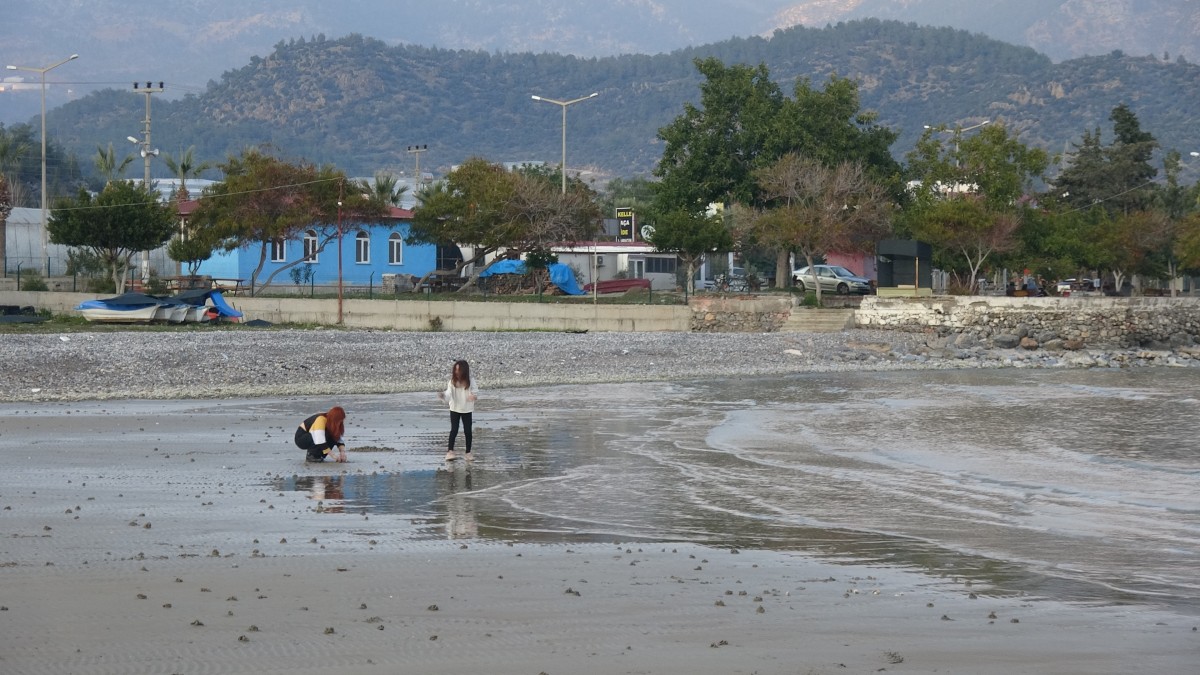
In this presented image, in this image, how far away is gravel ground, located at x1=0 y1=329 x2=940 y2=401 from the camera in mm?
28141

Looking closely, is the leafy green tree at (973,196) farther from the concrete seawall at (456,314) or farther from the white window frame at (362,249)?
the white window frame at (362,249)

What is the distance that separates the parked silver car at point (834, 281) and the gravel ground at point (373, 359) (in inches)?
491

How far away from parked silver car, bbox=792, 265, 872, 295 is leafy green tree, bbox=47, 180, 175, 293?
85.7 ft

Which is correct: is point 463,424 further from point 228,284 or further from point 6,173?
point 6,173

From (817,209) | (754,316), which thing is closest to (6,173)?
(817,209)

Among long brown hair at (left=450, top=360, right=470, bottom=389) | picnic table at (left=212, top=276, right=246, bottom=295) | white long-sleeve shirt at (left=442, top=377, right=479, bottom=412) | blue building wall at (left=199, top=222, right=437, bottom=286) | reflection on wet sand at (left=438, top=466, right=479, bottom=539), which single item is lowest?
reflection on wet sand at (left=438, top=466, right=479, bottom=539)

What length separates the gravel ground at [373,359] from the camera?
28141mm

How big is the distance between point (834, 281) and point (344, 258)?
22.1m

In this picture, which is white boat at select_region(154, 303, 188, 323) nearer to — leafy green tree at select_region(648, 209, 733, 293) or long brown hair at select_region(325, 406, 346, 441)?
leafy green tree at select_region(648, 209, 733, 293)

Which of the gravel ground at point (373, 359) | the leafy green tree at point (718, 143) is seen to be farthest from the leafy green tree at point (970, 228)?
the leafy green tree at point (718, 143)

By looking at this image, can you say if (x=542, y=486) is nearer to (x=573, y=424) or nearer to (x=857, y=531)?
(x=857, y=531)

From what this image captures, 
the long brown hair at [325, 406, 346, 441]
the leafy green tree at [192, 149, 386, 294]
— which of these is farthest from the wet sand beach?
the leafy green tree at [192, 149, 386, 294]

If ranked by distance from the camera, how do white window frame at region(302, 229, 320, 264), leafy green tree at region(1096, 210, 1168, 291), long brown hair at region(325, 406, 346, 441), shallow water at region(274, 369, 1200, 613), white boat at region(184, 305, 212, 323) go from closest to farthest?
shallow water at region(274, 369, 1200, 613), long brown hair at region(325, 406, 346, 441), white boat at region(184, 305, 212, 323), white window frame at region(302, 229, 320, 264), leafy green tree at region(1096, 210, 1168, 291)

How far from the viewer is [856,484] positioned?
52.3 ft
